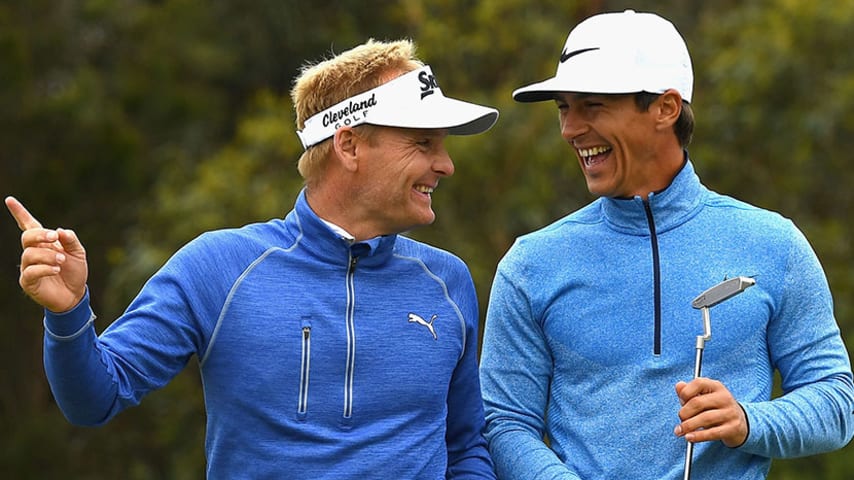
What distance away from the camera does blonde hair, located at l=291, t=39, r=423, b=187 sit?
394cm

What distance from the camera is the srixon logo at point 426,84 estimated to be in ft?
12.9

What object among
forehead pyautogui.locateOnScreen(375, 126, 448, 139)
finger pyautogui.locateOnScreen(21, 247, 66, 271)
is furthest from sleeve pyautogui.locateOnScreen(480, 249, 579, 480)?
finger pyautogui.locateOnScreen(21, 247, 66, 271)

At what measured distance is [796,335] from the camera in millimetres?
3713

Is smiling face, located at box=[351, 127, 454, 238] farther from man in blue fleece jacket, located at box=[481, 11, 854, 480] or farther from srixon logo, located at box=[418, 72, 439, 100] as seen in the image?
man in blue fleece jacket, located at box=[481, 11, 854, 480]

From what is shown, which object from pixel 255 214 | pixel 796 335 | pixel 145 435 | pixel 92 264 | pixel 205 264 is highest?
pixel 205 264

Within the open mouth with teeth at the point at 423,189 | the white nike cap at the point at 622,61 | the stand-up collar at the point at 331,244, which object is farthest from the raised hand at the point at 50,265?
the white nike cap at the point at 622,61

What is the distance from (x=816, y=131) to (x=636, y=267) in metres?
5.98

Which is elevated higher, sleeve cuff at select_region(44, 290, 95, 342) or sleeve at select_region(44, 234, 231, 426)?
sleeve cuff at select_region(44, 290, 95, 342)

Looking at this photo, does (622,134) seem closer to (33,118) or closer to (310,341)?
(310,341)

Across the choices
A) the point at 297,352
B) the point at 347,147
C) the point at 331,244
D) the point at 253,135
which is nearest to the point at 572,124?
the point at 347,147

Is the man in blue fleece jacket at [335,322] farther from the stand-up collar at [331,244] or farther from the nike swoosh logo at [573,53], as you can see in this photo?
the nike swoosh logo at [573,53]

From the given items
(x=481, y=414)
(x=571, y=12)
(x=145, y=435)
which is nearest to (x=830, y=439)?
(x=481, y=414)

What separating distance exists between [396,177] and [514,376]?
22.8 inches

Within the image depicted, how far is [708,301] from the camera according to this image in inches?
139
